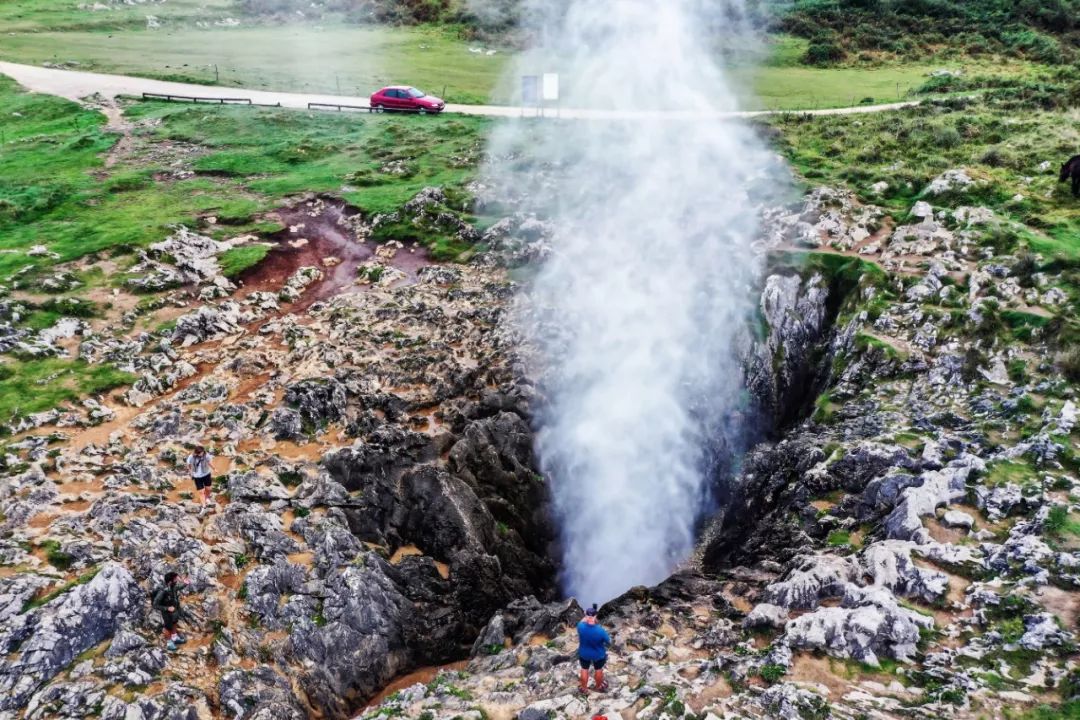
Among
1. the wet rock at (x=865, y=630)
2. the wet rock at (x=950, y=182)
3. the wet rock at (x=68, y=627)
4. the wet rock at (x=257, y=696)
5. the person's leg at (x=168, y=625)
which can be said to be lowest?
the wet rock at (x=257, y=696)

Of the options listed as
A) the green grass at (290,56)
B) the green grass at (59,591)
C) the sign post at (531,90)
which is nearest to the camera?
the green grass at (59,591)

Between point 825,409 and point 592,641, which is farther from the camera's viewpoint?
point 825,409

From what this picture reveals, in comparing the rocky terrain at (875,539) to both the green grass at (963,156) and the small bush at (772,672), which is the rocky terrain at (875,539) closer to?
the small bush at (772,672)

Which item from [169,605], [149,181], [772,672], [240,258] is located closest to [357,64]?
[149,181]

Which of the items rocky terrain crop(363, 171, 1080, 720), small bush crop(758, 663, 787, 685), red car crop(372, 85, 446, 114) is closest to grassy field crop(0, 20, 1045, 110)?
red car crop(372, 85, 446, 114)

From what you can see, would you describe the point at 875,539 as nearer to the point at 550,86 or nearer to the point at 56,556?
the point at 56,556

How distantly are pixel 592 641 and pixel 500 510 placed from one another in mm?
10433

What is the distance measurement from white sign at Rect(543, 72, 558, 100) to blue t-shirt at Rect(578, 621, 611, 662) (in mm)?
42757

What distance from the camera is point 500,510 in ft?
87.2

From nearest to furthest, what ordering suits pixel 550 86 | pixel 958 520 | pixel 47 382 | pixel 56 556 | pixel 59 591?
pixel 59 591 → pixel 958 520 → pixel 56 556 → pixel 47 382 → pixel 550 86

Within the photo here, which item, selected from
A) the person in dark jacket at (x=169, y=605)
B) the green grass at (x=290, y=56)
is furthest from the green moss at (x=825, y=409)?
the green grass at (x=290, y=56)

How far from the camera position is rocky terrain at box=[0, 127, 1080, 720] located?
17.1 meters

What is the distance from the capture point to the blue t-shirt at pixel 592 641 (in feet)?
53.9

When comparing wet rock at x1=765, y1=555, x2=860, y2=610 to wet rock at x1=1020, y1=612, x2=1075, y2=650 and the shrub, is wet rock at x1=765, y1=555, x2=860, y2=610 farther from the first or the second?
the shrub
